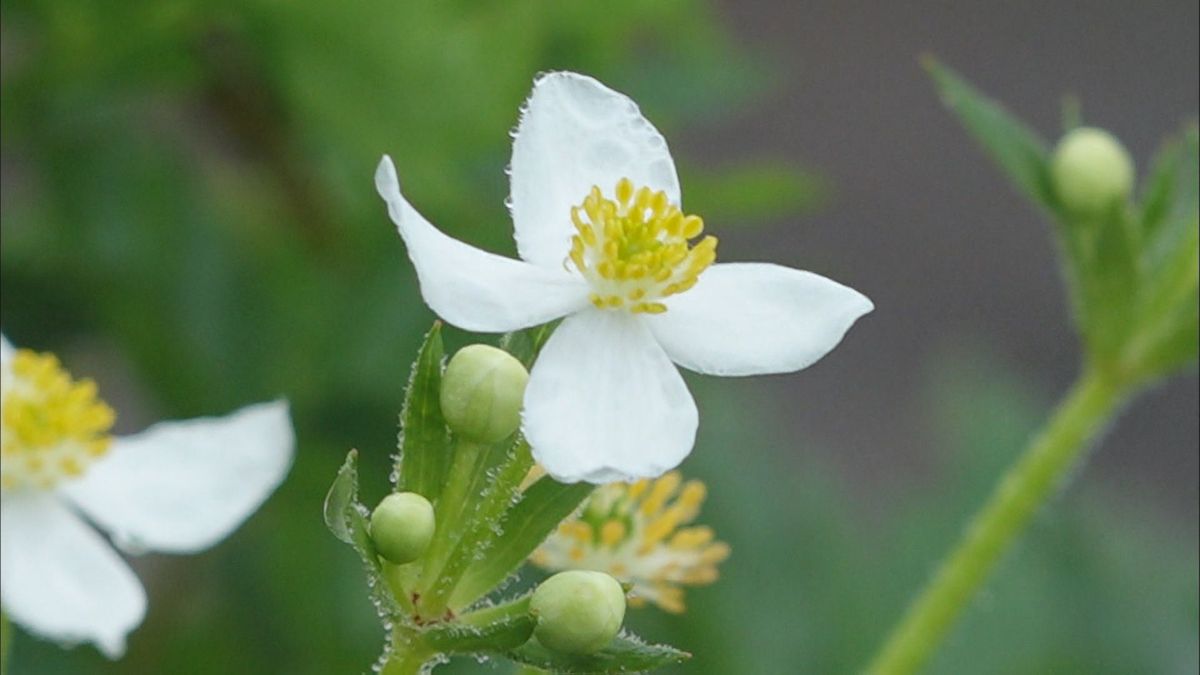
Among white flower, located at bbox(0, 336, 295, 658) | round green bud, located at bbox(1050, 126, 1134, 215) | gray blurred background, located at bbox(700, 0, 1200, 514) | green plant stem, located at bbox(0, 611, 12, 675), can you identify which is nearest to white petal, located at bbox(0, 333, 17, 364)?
white flower, located at bbox(0, 336, 295, 658)

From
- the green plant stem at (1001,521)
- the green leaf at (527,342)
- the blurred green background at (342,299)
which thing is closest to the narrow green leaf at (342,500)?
the green leaf at (527,342)

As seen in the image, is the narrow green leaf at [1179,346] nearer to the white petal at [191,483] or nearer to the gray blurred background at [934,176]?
the white petal at [191,483]

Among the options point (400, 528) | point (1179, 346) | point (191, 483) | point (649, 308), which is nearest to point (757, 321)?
point (649, 308)

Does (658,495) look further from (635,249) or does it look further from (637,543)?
(635,249)

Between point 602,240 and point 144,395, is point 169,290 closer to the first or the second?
point 144,395

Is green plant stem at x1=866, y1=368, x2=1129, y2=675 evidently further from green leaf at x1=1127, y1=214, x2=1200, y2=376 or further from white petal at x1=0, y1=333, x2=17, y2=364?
white petal at x1=0, y1=333, x2=17, y2=364

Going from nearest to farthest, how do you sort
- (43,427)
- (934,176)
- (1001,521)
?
(43,427), (1001,521), (934,176)
